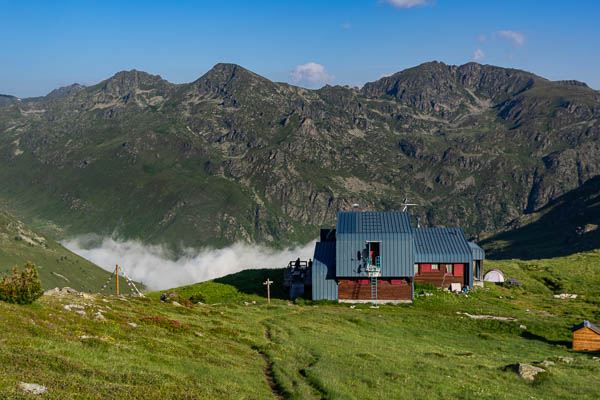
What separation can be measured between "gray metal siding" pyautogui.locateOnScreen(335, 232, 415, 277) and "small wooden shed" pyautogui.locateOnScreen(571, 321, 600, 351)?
25.5 meters

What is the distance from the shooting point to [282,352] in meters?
36.7

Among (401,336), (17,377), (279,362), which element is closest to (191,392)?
(17,377)

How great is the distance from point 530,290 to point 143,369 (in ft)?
247

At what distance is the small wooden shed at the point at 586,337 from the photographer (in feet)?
144

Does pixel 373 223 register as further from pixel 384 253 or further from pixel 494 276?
pixel 494 276

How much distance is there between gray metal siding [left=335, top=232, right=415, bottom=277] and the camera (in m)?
68.2

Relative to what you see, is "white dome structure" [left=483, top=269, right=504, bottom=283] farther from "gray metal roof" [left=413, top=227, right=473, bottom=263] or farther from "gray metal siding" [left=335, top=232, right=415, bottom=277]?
"gray metal siding" [left=335, top=232, right=415, bottom=277]

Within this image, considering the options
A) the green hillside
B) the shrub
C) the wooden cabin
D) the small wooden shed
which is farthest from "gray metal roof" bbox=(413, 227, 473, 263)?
the shrub

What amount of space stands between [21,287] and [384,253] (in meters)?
47.4

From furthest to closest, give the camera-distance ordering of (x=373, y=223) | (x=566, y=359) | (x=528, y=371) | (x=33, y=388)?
(x=373, y=223) → (x=566, y=359) → (x=528, y=371) → (x=33, y=388)

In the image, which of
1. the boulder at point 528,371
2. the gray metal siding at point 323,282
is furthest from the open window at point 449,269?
the boulder at point 528,371

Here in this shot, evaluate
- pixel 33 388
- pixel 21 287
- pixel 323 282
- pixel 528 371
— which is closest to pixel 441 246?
pixel 323 282

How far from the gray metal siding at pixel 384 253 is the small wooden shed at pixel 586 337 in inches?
1006

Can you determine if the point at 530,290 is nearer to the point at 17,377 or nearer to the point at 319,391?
the point at 319,391
